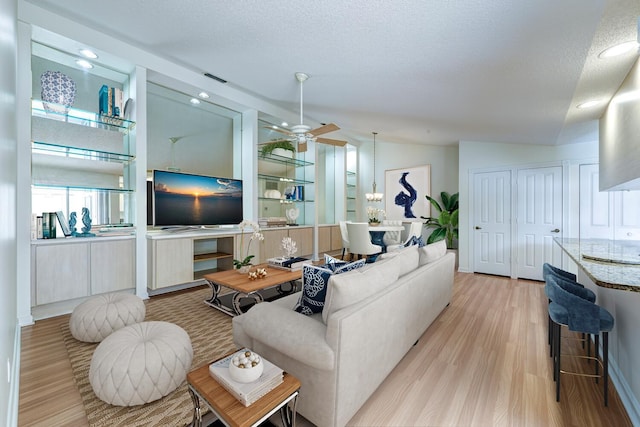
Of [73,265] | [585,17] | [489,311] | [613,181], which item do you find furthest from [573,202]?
[73,265]

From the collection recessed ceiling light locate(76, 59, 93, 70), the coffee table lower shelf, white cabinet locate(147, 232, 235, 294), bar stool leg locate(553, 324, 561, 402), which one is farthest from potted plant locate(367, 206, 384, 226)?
recessed ceiling light locate(76, 59, 93, 70)

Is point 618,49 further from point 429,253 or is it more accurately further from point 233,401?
point 233,401

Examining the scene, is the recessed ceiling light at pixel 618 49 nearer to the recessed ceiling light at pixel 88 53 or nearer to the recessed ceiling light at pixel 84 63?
the recessed ceiling light at pixel 88 53

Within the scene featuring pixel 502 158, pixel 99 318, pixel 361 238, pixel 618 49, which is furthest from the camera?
pixel 361 238

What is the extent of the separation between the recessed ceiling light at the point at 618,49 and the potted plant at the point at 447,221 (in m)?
4.19

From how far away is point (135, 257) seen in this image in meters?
3.52

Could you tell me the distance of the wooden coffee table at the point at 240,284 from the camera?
9.10ft

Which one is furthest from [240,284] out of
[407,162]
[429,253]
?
[407,162]

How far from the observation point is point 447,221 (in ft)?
19.7

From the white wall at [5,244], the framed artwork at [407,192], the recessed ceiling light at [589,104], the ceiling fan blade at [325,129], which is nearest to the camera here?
the white wall at [5,244]

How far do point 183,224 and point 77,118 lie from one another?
1.79 m

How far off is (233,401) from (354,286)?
0.81 meters

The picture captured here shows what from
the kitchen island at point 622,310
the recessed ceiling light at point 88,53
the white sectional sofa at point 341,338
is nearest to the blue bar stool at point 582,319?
the kitchen island at point 622,310

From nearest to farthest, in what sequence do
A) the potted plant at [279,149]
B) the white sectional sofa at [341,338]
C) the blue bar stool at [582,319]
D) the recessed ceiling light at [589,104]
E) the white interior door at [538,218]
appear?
the white sectional sofa at [341,338] → the blue bar stool at [582,319] → the recessed ceiling light at [589,104] → the white interior door at [538,218] → the potted plant at [279,149]
